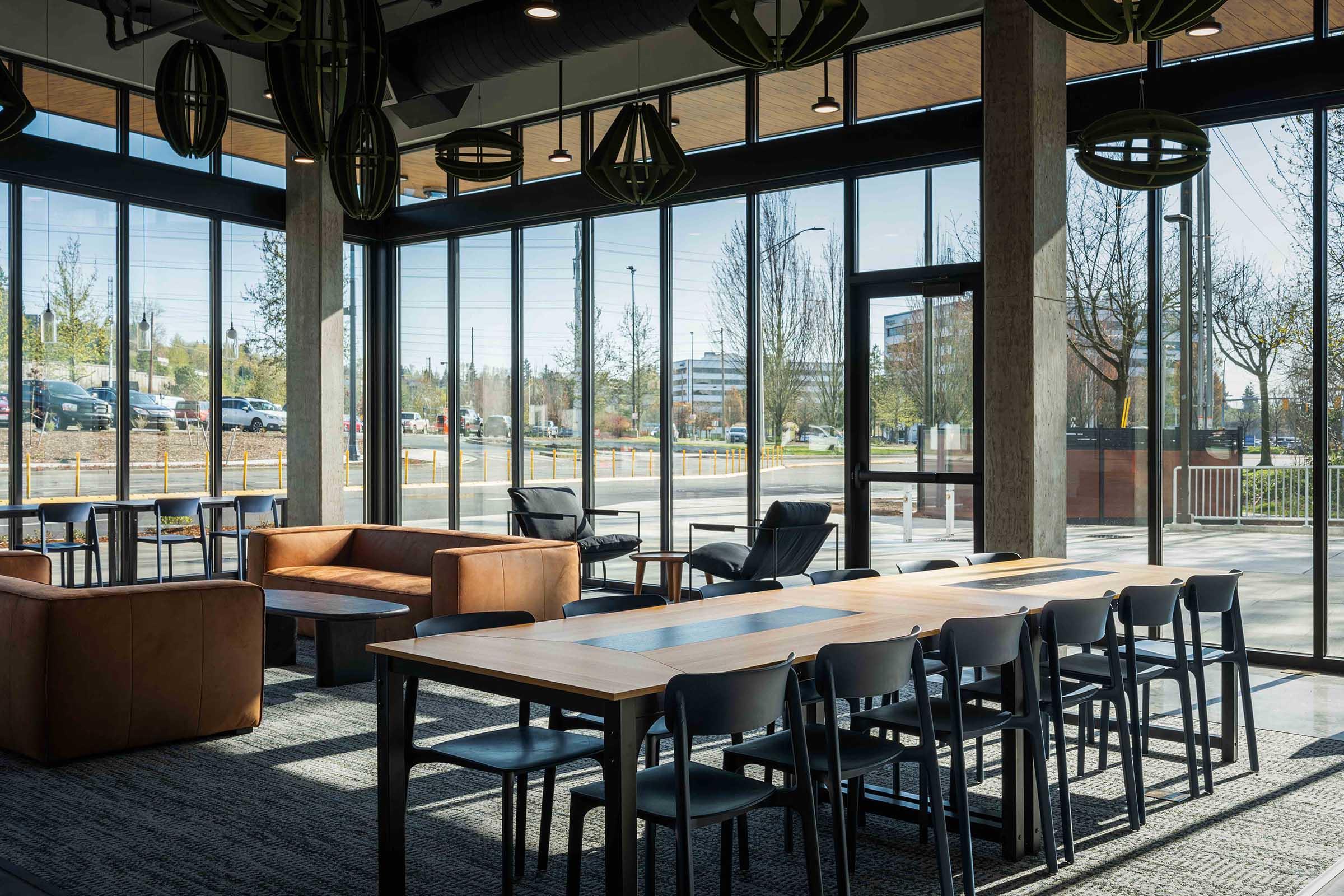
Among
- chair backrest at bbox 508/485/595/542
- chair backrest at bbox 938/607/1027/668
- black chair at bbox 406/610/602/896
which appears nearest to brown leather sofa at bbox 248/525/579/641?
chair backrest at bbox 508/485/595/542

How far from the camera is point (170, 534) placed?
1041cm

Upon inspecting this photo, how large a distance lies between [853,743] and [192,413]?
8.80m

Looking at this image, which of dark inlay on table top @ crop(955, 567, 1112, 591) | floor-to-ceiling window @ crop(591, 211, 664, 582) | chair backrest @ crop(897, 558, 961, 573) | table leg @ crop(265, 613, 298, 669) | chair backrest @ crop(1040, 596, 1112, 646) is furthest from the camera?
floor-to-ceiling window @ crop(591, 211, 664, 582)

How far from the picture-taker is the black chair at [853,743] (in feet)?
10.9

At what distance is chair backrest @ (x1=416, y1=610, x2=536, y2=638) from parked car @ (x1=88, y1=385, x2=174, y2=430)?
7337 millimetres

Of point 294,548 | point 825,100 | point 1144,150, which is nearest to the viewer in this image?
point 1144,150

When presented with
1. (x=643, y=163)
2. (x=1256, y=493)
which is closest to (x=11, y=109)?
(x=643, y=163)

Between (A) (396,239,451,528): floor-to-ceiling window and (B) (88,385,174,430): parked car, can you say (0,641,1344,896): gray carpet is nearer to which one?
(B) (88,385,174,430): parked car

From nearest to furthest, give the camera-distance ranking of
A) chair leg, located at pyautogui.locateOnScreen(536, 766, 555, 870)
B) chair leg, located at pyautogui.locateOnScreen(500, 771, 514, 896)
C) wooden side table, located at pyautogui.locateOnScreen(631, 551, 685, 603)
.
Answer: chair leg, located at pyautogui.locateOnScreen(500, 771, 514, 896), chair leg, located at pyautogui.locateOnScreen(536, 766, 555, 870), wooden side table, located at pyautogui.locateOnScreen(631, 551, 685, 603)

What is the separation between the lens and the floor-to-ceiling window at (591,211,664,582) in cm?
1024

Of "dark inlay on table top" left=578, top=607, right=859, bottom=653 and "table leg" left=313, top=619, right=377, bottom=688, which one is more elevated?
A: "dark inlay on table top" left=578, top=607, right=859, bottom=653

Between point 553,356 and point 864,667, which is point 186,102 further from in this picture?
point 553,356

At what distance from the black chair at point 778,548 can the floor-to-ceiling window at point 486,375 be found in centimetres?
326

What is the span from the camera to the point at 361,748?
214 inches
